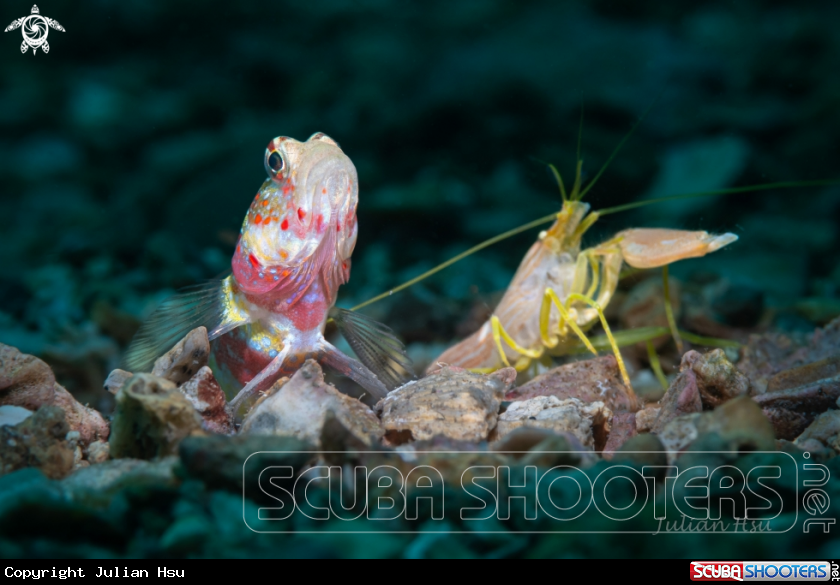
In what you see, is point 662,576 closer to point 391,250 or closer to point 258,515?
point 258,515

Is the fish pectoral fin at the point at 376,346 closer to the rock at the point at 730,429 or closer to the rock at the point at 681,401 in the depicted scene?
the rock at the point at 681,401

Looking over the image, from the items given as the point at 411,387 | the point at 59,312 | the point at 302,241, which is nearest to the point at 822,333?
the point at 411,387

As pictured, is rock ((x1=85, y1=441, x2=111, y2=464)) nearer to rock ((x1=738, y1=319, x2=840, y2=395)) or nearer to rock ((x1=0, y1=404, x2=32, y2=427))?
rock ((x1=0, y1=404, x2=32, y2=427))

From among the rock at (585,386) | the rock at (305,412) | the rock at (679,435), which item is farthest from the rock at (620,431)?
the rock at (305,412)

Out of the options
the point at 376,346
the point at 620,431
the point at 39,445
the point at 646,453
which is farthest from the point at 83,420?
the point at 620,431

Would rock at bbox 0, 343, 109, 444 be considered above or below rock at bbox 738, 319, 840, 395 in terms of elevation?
below

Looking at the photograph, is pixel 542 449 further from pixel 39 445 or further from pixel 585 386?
pixel 39 445

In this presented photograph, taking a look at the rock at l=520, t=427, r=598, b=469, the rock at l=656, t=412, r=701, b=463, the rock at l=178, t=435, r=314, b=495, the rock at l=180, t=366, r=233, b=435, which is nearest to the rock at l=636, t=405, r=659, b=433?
the rock at l=656, t=412, r=701, b=463
